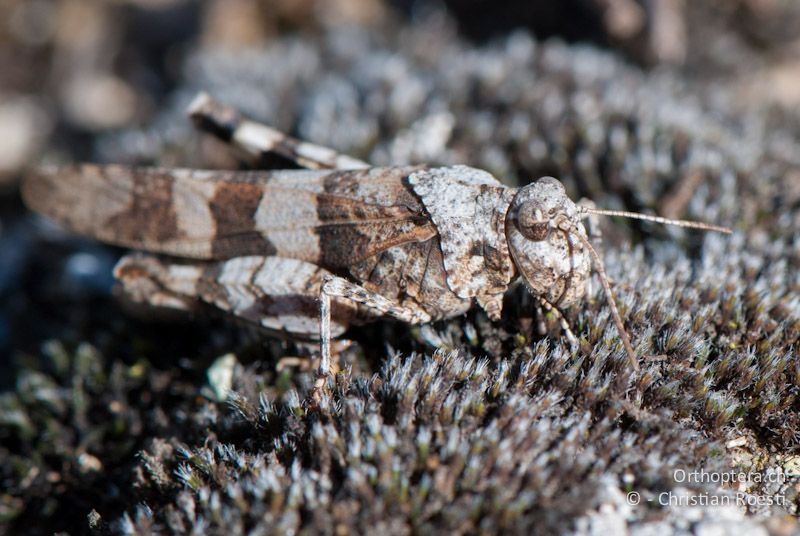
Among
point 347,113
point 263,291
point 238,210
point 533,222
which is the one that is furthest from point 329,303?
point 347,113

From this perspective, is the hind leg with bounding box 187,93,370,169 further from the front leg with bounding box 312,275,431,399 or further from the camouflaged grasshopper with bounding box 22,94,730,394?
the front leg with bounding box 312,275,431,399

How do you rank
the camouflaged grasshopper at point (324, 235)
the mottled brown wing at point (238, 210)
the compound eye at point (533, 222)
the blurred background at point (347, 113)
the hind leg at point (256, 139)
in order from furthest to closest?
1. the blurred background at point (347, 113)
2. the hind leg at point (256, 139)
3. the mottled brown wing at point (238, 210)
4. the camouflaged grasshopper at point (324, 235)
5. the compound eye at point (533, 222)

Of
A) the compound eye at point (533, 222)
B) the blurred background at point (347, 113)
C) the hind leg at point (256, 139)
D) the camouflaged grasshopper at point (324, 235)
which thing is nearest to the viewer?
the compound eye at point (533, 222)

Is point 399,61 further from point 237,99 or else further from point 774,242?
point 774,242

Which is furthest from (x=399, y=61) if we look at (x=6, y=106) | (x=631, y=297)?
(x=6, y=106)

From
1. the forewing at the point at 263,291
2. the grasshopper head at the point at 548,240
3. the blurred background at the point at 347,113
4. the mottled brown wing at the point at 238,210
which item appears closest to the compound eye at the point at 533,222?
the grasshopper head at the point at 548,240

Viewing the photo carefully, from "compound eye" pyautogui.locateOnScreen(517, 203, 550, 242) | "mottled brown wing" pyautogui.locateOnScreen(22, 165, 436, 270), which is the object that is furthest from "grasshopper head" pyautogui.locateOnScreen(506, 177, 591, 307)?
"mottled brown wing" pyautogui.locateOnScreen(22, 165, 436, 270)

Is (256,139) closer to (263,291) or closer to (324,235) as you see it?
(324,235)

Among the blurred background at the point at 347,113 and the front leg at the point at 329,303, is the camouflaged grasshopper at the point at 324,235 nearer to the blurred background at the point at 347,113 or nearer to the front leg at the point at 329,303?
the front leg at the point at 329,303
